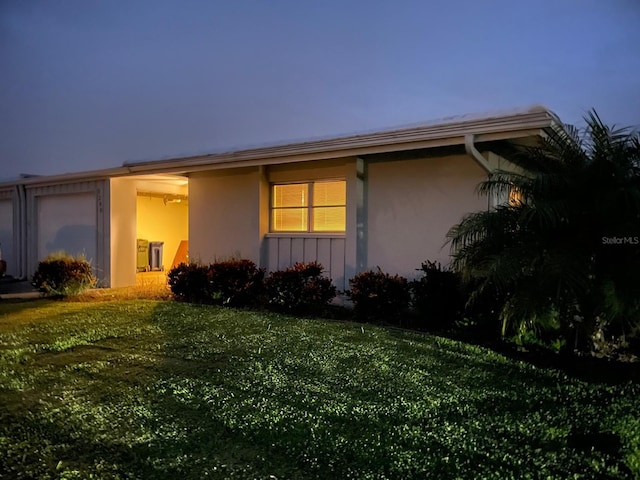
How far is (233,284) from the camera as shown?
884 centimetres

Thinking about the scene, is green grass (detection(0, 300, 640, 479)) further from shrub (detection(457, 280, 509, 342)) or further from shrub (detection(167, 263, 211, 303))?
shrub (detection(167, 263, 211, 303))

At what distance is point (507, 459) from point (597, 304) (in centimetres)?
284

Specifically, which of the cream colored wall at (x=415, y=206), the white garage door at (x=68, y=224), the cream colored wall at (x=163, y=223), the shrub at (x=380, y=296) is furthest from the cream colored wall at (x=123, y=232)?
the shrub at (x=380, y=296)

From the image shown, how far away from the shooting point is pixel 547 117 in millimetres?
6043

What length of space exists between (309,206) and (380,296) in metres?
2.92

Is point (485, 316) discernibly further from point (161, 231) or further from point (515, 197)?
point (161, 231)

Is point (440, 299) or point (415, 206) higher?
point (415, 206)

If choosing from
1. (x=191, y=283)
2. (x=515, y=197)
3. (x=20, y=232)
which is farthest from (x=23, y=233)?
(x=515, y=197)

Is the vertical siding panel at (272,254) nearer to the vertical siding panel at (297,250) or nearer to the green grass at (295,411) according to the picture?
the vertical siding panel at (297,250)

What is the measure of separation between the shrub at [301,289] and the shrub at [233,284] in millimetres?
773

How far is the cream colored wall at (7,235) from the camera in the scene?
45.9 ft

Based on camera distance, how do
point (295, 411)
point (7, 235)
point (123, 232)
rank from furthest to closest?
point (7, 235) → point (123, 232) → point (295, 411)

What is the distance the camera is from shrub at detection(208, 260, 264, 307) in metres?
8.88

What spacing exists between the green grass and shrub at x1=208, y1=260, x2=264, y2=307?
2.58 m
